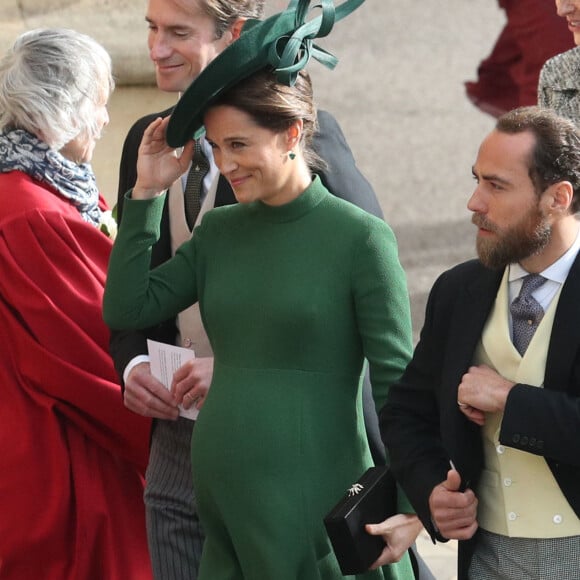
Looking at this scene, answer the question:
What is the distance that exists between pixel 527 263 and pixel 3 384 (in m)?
1.82

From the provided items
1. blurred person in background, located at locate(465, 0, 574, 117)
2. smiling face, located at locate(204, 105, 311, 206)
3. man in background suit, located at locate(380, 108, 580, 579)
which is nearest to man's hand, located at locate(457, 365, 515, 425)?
man in background suit, located at locate(380, 108, 580, 579)

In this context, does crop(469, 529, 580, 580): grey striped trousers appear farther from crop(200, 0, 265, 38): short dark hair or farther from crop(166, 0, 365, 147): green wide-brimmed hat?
crop(200, 0, 265, 38): short dark hair

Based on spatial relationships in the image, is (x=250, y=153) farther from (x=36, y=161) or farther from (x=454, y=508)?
(x=36, y=161)

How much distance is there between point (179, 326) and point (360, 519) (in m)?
1.03

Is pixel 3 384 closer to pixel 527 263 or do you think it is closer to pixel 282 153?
pixel 282 153

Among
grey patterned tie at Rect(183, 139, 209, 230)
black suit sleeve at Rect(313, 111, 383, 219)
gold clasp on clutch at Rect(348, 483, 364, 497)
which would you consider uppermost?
black suit sleeve at Rect(313, 111, 383, 219)

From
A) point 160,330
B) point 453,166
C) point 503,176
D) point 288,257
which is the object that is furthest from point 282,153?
point 453,166

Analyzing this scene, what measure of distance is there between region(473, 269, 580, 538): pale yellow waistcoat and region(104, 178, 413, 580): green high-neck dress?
260 mm

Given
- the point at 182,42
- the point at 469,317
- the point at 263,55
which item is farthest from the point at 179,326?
the point at 469,317

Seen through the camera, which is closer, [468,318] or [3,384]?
[468,318]

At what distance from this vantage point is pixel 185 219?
3744mm

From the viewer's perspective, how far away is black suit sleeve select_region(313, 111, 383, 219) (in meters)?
3.60

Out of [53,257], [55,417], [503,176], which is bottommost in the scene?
[55,417]

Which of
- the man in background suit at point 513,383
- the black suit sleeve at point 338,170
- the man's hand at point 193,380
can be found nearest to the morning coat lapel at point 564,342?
the man in background suit at point 513,383
